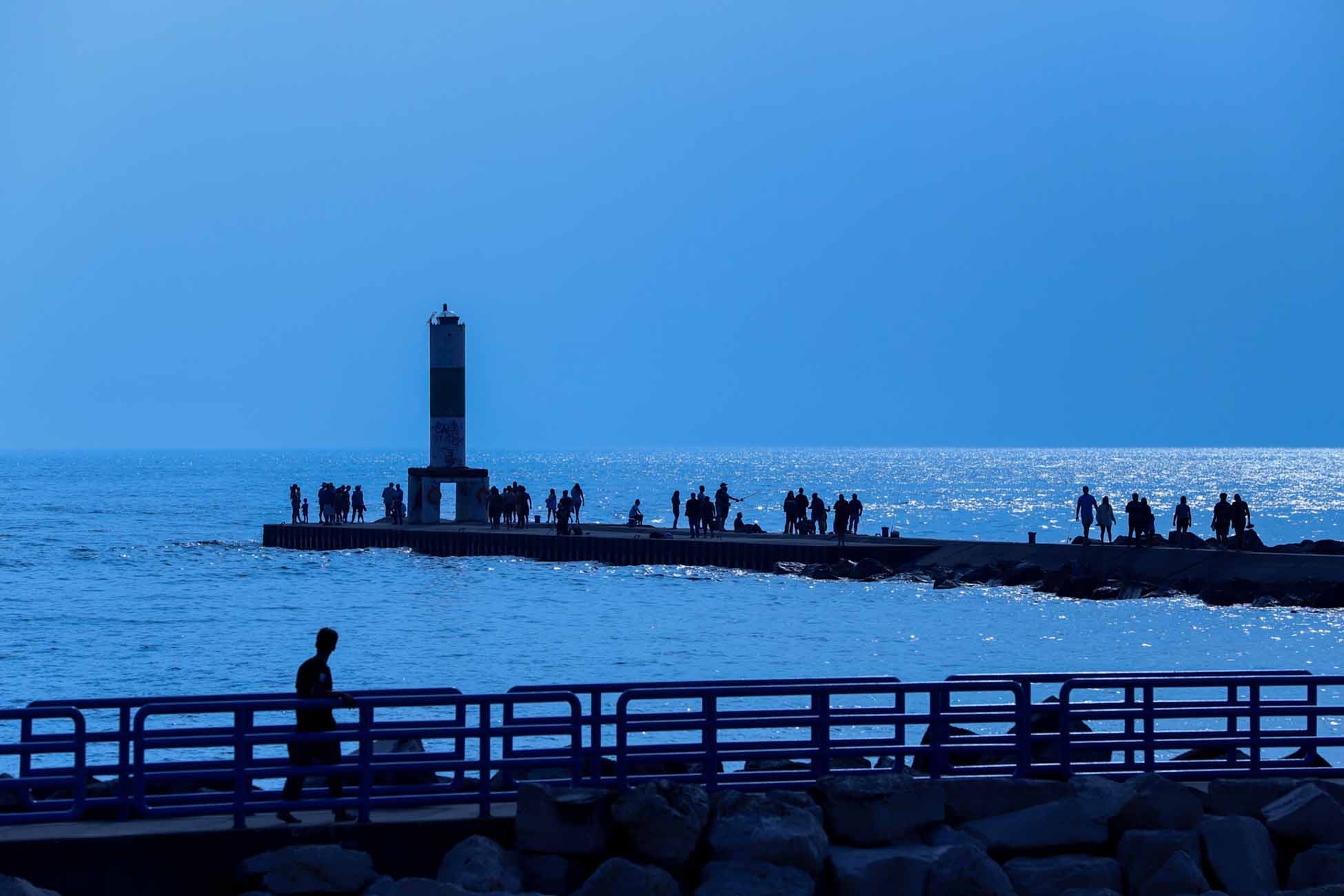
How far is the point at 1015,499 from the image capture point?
16788 cm

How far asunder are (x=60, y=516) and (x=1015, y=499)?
3675 inches

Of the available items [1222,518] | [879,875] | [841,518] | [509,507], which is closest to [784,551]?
[841,518]

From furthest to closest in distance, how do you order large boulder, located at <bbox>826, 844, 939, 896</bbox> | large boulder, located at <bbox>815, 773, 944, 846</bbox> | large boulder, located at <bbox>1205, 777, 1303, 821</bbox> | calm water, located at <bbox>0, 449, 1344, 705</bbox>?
calm water, located at <bbox>0, 449, 1344, 705</bbox>, large boulder, located at <bbox>1205, 777, 1303, 821</bbox>, large boulder, located at <bbox>815, 773, 944, 846</bbox>, large boulder, located at <bbox>826, 844, 939, 896</bbox>

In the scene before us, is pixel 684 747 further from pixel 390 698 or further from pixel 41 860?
Result: pixel 41 860

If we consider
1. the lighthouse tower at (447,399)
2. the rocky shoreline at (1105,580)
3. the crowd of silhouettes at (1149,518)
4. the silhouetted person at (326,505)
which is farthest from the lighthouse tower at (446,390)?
the crowd of silhouettes at (1149,518)

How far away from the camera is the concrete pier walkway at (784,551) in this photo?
43688 millimetres

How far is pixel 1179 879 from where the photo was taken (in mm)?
12438

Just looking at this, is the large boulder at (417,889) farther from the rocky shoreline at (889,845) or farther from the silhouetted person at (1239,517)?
the silhouetted person at (1239,517)

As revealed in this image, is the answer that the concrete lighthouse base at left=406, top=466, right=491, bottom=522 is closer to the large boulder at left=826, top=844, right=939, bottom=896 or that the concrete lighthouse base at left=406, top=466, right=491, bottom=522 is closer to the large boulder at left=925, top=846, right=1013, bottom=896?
the large boulder at left=826, top=844, right=939, bottom=896

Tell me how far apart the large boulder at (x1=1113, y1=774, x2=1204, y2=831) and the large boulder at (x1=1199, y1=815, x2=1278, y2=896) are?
15cm

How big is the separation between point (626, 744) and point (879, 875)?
209cm

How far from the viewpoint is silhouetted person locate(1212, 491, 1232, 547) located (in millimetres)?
44844

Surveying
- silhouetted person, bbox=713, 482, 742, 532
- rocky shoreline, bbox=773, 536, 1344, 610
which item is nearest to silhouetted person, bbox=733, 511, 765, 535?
silhouetted person, bbox=713, 482, 742, 532

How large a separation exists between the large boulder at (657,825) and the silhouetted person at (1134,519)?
3590 centimetres
